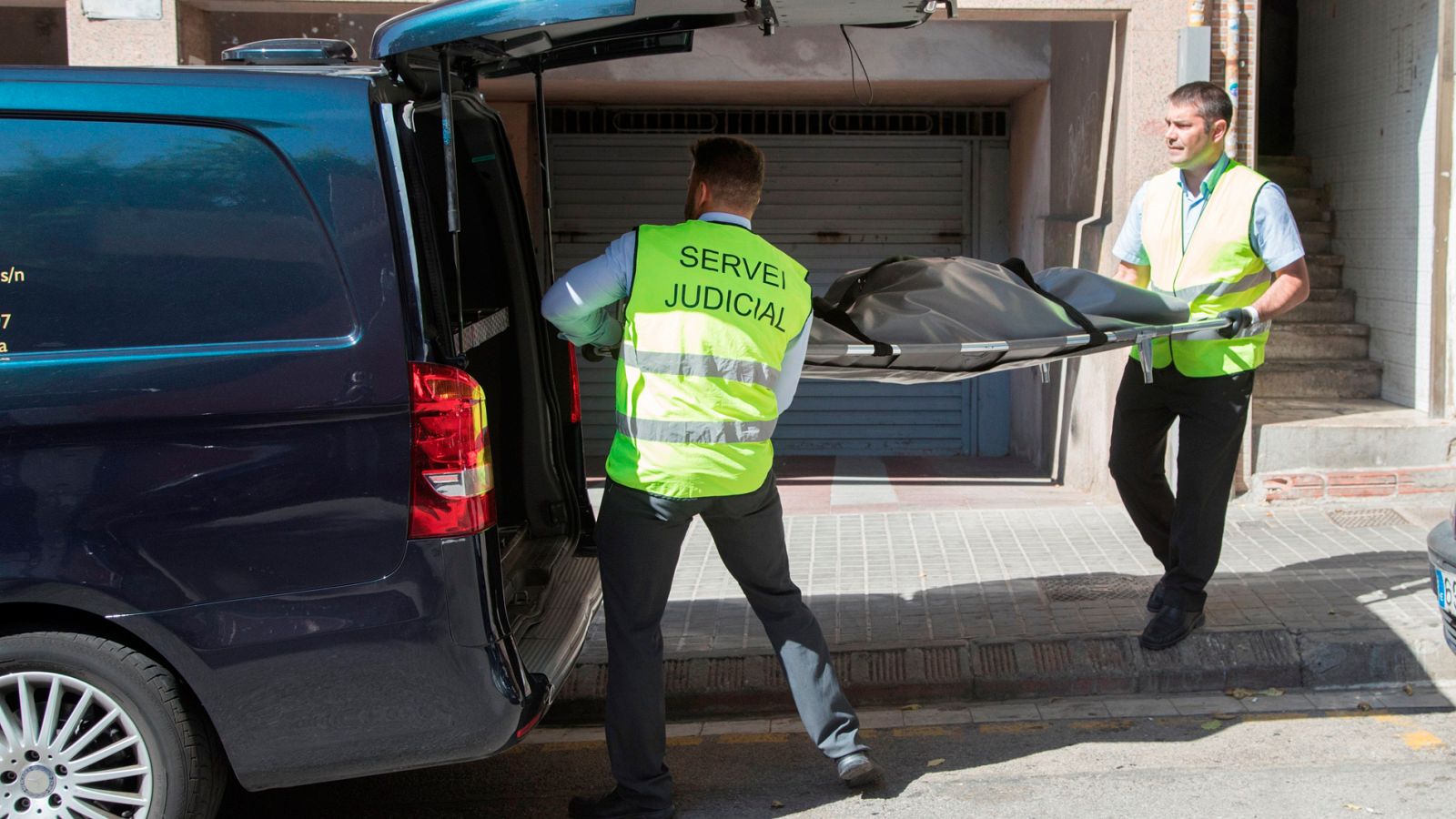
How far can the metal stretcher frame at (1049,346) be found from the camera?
4.33m

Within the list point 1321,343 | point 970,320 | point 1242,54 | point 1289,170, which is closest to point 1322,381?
point 1321,343

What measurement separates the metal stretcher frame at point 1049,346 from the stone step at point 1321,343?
4438 millimetres

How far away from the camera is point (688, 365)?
3.85 meters

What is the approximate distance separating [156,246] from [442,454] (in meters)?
0.83

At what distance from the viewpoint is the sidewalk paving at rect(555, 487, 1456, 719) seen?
5.27 metres

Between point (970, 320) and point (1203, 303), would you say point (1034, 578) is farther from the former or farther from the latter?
point (970, 320)

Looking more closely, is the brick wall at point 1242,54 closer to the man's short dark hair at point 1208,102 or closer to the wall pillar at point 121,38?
the man's short dark hair at point 1208,102

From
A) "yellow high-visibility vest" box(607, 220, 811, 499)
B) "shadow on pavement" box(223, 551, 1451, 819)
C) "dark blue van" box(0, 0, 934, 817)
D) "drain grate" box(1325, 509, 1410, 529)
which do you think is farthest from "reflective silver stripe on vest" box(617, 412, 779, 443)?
"drain grate" box(1325, 509, 1410, 529)

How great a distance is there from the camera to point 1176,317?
4.86m

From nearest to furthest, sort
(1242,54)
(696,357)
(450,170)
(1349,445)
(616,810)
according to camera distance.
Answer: (450,170)
(696,357)
(616,810)
(1242,54)
(1349,445)

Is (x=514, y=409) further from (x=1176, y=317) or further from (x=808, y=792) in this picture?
(x=1176, y=317)

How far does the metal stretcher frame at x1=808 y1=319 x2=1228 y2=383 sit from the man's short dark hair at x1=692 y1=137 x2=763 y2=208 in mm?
590

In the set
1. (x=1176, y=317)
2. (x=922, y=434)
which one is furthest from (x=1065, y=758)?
(x=922, y=434)

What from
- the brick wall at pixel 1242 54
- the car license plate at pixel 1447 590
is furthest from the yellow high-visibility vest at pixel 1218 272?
the brick wall at pixel 1242 54
